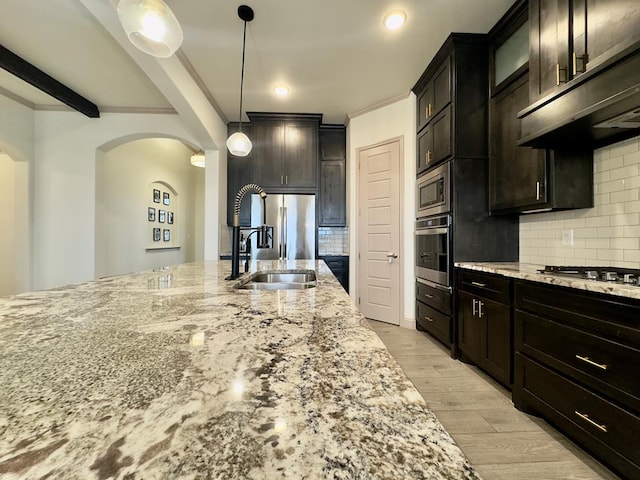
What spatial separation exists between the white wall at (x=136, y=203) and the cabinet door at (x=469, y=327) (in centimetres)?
440

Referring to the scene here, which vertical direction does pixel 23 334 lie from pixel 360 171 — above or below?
below

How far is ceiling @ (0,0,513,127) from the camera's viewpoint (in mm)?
2270

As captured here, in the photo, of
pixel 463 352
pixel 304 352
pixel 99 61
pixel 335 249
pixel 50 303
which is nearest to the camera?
pixel 304 352

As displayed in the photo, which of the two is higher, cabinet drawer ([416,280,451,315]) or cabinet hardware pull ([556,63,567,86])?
cabinet hardware pull ([556,63,567,86])

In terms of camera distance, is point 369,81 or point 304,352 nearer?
point 304,352

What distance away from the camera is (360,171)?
13.2 ft

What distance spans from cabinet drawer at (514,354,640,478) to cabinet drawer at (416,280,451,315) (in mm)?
904

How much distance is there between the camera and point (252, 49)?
2781mm

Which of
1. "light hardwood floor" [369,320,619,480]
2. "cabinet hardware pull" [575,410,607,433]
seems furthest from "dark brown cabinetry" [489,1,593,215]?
"light hardwood floor" [369,320,619,480]

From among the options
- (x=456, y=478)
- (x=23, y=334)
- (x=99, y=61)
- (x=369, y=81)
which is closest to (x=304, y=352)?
(x=456, y=478)

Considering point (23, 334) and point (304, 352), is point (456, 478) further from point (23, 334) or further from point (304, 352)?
Result: point (23, 334)

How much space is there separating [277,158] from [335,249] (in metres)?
1.62

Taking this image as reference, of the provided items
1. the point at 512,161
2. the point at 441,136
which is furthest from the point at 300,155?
the point at 512,161

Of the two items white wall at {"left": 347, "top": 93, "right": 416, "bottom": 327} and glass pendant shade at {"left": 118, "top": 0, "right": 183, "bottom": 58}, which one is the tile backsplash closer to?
white wall at {"left": 347, "top": 93, "right": 416, "bottom": 327}
